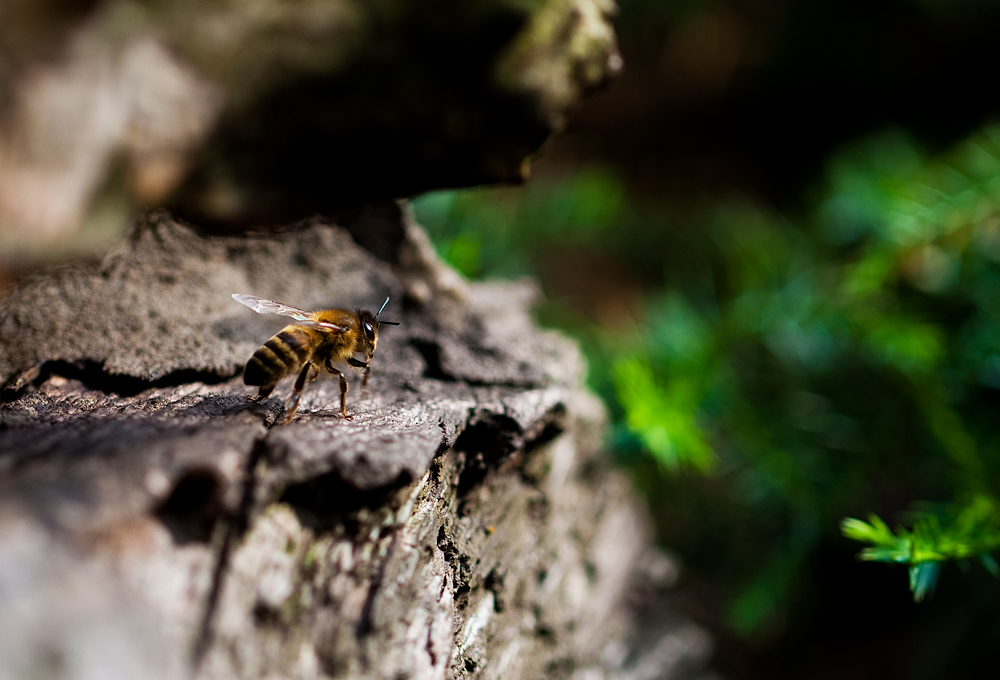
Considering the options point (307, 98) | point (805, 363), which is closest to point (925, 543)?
point (805, 363)

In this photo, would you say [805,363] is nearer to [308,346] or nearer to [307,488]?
[308,346]

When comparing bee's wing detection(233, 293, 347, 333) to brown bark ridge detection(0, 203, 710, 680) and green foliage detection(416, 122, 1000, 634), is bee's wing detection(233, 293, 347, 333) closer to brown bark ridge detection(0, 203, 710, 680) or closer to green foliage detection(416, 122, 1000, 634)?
brown bark ridge detection(0, 203, 710, 680)

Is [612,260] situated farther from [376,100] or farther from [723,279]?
[376,100]

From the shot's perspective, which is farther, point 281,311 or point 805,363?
point 805,363

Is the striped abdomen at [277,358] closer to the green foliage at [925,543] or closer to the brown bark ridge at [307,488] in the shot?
the brown bark ridge at [307,488]

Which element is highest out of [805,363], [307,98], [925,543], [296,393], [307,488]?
[307,98]

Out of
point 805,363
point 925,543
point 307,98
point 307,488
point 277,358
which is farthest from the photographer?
point 805,363

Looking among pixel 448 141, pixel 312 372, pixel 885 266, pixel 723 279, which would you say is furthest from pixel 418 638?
pixel 723 279
